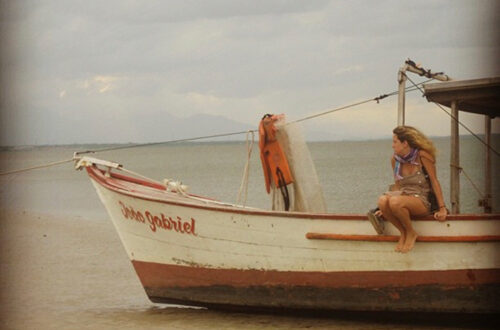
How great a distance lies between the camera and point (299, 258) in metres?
7.57

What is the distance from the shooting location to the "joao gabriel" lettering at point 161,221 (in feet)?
26.1

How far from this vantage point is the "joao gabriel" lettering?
7.95m

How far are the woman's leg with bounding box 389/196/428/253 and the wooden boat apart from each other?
99 mm

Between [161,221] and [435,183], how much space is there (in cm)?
278

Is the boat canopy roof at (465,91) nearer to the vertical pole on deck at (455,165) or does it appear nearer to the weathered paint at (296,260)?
the vertical pole on deck at (455,165)

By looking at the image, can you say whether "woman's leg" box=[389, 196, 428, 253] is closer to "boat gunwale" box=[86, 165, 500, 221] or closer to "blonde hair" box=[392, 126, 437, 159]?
"boat gunwale" box=[86, 165, 500, 221]

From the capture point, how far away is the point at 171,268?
27.1ft

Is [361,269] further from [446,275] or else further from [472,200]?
[472,200]

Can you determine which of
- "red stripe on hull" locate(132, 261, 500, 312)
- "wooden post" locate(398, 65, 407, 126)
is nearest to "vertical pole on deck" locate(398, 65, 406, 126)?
"wooden post" locate(398, 65, 407, 126)

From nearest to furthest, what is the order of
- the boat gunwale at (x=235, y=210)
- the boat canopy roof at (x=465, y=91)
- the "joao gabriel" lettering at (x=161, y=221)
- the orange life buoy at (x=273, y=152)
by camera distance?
the boat gunwale at (x=235, y=210), the boat canopy roof at (x=465, y=91), the "joao gabriel" lettering at (x=161, y=221), the orange life buoy at (x=273, y=152)

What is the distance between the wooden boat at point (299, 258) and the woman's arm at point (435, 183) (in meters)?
0.10

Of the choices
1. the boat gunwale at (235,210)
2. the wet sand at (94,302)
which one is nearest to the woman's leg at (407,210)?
the boat gunwale at (235,210)

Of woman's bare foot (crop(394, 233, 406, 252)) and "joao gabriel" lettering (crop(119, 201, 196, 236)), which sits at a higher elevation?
"joao gabriel" lettering (crop(119, 201, 196, 236))

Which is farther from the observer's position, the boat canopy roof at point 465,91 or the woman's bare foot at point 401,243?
the boat canopy roof at point 465,91
